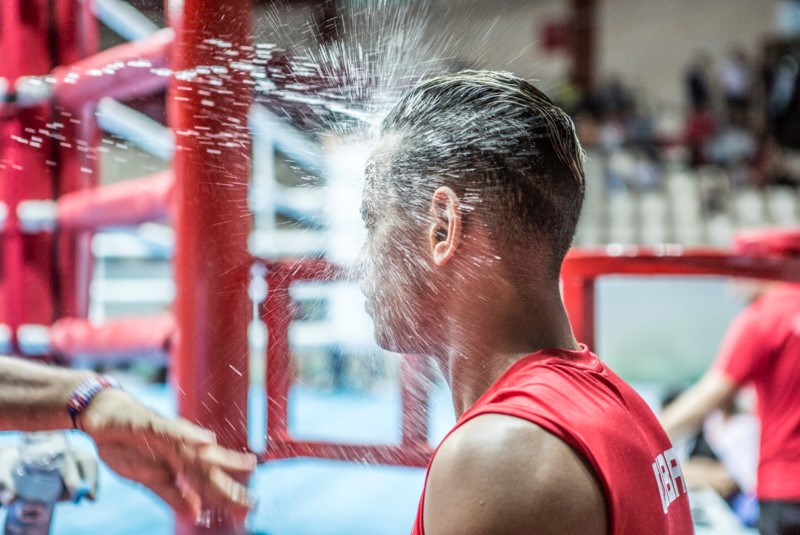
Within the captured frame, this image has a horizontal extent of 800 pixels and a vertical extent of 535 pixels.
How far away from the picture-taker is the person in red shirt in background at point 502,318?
2.01ft

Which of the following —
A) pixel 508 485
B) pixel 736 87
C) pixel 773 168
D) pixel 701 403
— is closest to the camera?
pixel 508 485

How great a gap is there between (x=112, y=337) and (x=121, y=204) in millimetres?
265

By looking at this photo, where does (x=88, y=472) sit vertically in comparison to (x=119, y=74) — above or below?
below

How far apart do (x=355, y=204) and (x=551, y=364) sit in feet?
1.17

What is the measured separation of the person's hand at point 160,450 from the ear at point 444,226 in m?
0.30

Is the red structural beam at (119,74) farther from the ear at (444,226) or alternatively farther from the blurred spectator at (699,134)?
the blurred spectator at (699,134)

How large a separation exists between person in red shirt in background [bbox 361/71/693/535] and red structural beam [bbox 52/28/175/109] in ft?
1.47

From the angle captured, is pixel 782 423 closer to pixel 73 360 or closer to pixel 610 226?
pixel 73 360

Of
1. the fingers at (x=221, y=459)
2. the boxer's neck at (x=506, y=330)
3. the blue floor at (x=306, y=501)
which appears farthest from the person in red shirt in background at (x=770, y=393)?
the fingers at (x=221, y=459)

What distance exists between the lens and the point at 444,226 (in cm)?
75

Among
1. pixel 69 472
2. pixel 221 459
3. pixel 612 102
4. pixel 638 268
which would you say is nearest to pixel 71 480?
pixel 69 472

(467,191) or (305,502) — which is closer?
(467,191)

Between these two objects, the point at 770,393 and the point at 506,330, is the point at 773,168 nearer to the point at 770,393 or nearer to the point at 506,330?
the point at 770,393

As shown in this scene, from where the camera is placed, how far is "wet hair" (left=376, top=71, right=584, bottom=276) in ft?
2.38
